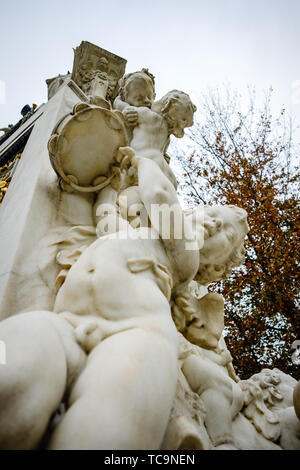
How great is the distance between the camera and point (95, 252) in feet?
5.58

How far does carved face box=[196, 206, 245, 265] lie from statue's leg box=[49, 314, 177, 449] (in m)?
1.04

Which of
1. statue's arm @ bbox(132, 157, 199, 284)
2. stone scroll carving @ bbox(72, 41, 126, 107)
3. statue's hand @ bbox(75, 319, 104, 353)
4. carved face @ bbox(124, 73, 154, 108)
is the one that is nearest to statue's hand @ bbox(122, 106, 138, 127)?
carved face @ bbox(124, 73, 154, 108)

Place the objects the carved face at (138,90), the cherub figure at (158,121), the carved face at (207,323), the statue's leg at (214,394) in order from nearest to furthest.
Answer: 1. the statue's leg at (214,394)
2. the carved face at (207,323)
3. the cherub figure at (158,121)
4. the carved face at (138,90)

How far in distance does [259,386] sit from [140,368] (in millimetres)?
1721

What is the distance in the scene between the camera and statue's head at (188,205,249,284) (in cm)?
229

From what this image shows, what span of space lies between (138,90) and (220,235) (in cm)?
234

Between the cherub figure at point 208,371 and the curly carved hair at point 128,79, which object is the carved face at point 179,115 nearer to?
the curly carved hair at point 128,79

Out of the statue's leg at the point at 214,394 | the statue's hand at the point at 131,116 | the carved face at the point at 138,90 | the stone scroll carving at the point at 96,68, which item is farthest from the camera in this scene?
the stone scroll carving at the point at 96,68

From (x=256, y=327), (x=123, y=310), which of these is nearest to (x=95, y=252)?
(x=123, y=310)

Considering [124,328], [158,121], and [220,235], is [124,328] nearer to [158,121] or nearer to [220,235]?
[220,235]

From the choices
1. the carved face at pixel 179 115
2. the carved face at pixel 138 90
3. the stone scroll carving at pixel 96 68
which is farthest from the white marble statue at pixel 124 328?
the stone scroll carving at pixel 96 68

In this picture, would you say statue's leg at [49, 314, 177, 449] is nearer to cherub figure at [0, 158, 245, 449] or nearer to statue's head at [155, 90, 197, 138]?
cherub figure at [0, 158, 245, 449]

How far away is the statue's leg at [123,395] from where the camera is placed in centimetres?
95

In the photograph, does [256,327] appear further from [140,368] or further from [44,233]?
[140,368]
